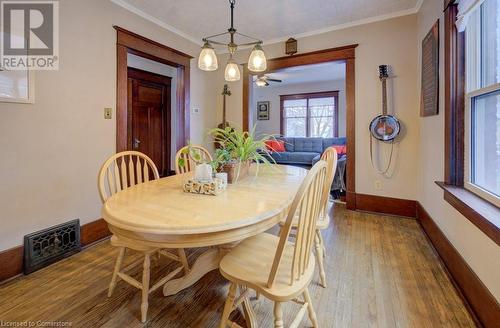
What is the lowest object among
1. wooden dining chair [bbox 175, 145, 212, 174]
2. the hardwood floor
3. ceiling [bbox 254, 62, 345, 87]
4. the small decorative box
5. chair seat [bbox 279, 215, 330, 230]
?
the hardwood floor

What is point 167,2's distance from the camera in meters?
Result: 2.71

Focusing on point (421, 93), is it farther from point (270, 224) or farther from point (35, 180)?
point (35, 180)

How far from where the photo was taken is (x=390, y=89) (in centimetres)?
306

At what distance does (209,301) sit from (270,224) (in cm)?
78

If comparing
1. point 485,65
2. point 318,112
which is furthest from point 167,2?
point 318,112

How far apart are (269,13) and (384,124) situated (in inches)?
74.0

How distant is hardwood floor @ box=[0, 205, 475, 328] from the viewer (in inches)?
55.4

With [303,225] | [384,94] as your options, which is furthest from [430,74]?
[303,225]

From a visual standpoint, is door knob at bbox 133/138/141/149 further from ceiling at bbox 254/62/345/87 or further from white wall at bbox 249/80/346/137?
white wall at bbox 249/80/346/137

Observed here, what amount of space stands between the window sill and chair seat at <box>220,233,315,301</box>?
883 millimetres

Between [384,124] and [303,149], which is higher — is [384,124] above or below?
above

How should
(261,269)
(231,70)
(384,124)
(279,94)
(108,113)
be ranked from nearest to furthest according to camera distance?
(261,269)
(231,70)
(108,113)
(384,124)
(279,94)

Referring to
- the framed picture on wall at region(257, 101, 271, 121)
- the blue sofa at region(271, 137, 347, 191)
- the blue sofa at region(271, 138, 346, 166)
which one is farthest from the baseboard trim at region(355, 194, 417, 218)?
the framed picture on wall at region(257, 101, 271, 121)

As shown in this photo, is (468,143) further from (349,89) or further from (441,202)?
(349,89)
